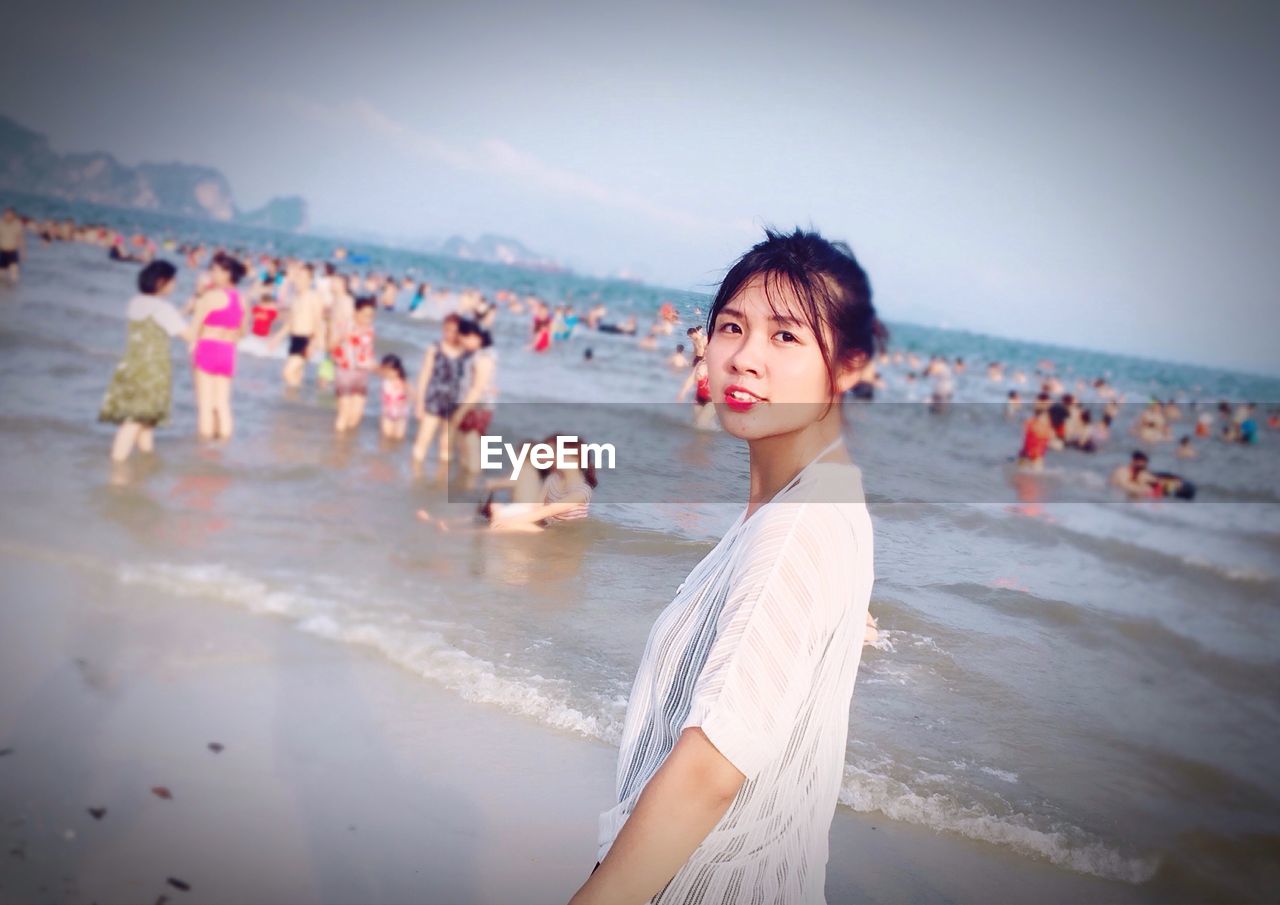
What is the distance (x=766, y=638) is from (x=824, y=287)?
0.45 meters

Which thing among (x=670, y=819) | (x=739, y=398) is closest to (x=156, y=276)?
(x=739, y=398)

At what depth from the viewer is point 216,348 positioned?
9.09 m

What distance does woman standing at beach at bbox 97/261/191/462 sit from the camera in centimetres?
789

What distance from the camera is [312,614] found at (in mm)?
5020

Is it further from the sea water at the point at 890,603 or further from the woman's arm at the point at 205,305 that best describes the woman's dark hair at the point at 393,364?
the woman's arm at the point at 205,305

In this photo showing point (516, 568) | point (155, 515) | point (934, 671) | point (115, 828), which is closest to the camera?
point (115, 828)

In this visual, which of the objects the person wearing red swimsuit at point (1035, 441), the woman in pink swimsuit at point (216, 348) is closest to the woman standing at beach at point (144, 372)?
the woman in pink swimsuit at point (216, 348)

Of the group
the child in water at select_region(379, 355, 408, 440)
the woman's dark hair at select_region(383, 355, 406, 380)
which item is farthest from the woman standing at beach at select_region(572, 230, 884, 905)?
the woman's dark hair at select_region(383, 355, 406, 380)

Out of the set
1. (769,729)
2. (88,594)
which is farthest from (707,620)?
(88,594)

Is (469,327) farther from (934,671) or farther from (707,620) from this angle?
(707,620)

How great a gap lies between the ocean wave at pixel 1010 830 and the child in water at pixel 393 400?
790 centimetres

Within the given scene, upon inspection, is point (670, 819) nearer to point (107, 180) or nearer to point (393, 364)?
point (393, 364)

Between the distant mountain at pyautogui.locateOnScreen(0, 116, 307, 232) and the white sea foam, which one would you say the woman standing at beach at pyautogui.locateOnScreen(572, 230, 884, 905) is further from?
the distant mountain at pyautogui.locateOnScreen(0, 116, 307, 232)

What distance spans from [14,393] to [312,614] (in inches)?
270
